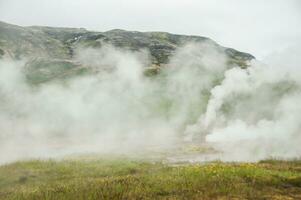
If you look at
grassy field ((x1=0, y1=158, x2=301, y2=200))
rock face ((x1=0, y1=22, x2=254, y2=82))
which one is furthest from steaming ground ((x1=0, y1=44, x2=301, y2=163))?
grassy field ((x1=0, y1=158, x2=301, y2=200))

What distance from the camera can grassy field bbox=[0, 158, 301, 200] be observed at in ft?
72.4

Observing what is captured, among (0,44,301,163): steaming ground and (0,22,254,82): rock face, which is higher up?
(0,22,254,82): rock face

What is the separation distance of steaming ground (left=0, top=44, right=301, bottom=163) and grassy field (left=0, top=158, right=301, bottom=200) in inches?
418

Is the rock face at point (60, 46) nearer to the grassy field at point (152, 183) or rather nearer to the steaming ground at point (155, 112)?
the steaming ground at point (155, 112)

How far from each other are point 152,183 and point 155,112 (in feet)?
203

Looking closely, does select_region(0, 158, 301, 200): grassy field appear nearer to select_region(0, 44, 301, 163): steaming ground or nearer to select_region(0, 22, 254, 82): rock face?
select_region(0, 44, 301, 163): steaming ground

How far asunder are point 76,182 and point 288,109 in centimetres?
3594

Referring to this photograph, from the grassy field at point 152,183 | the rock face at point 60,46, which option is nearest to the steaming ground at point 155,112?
the rock face at point 60,46

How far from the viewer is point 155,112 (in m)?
85.8

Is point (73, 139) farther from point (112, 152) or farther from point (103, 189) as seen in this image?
point (103, 189)

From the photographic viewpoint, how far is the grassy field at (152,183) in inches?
869

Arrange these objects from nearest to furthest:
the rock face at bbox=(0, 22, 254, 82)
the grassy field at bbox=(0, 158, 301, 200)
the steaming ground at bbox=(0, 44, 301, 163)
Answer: the grassy field at bbox=(0, 158, 301, 200), the steaming ground at bbox=(0, 44, 301, 163), the rock face at bbox=(0, 22, 254, 82)

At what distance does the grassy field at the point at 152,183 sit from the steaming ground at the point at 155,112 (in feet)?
34.8

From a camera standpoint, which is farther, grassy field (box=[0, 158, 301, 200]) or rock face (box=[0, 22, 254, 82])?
rock face (box=[0, 22, 254, 82])
